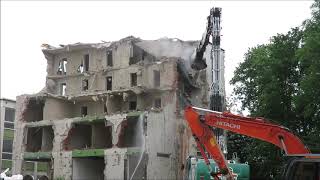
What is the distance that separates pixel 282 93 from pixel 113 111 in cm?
1665

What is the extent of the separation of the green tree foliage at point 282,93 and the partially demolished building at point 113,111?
6.32m

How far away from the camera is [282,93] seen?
40.4 metres

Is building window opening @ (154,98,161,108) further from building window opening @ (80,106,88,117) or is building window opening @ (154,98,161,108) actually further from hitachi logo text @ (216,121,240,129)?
hitachi logo text @ (216,121,240,129)

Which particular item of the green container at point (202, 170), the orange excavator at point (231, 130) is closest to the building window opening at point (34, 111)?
the green container at point (202, 170)

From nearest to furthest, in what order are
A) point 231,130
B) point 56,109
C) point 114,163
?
point 231,130 < point 114,163 < point 56,109

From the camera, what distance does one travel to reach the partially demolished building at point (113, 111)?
146 ft

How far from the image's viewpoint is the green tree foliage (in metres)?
35.4

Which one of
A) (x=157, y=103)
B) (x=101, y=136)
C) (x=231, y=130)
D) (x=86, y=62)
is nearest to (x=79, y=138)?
(x=101, y=136)

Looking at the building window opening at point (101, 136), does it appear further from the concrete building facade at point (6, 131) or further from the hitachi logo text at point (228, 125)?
the hitachi logo text at point (228, 125)

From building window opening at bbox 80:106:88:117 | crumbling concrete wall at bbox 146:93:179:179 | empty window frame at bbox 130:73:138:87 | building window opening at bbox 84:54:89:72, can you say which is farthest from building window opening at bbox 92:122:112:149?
building window opening at bbox 84:54:89:72

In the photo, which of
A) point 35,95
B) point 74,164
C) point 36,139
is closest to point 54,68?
point 35,95

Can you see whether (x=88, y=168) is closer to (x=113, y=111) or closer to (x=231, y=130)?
(x=113, y=111)

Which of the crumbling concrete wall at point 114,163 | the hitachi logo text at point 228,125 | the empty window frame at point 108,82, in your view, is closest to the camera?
the hitachi logo text at point 228,125

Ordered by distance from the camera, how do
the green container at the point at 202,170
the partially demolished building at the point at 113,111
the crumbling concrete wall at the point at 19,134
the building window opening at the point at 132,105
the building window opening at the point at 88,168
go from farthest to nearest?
the crumbling concrete wall at the point at 19,134, the building window opening at the point at 132,105, the building window opening at the point at 88,168, the partially demolished building at the point at 113,111, the green container at the point at 202,170
